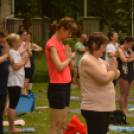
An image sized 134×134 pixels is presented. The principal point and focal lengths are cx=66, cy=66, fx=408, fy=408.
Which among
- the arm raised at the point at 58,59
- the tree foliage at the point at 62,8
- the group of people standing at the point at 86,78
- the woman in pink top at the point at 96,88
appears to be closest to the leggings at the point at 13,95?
the group of people standing at the point at 86,78

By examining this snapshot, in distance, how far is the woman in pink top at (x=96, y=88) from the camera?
4.48 metres

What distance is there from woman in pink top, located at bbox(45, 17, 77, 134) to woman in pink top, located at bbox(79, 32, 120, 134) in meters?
0.75

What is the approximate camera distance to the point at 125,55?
28.1 ft

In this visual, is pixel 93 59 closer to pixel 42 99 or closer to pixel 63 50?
pixel 63 50

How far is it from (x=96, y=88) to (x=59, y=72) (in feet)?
3.19

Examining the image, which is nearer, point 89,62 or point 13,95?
point 89,62

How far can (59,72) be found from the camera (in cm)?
539

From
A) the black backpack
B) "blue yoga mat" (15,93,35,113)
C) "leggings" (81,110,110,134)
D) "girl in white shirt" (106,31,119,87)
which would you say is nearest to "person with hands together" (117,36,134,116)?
the black backpack

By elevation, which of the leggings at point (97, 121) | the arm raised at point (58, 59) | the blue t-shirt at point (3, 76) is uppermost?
the arm raised at point (58, 59)

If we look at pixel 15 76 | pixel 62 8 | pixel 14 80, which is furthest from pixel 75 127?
pixel 62 8

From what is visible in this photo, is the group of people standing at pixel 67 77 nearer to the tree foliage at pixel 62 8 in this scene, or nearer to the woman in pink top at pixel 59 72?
the woman in pink top at pixel 59 72

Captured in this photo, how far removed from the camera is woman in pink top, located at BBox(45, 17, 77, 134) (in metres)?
5.31

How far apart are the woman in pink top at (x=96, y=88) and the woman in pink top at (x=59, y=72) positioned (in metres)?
0.75

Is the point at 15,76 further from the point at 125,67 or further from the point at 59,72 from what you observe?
the point at 125,67
